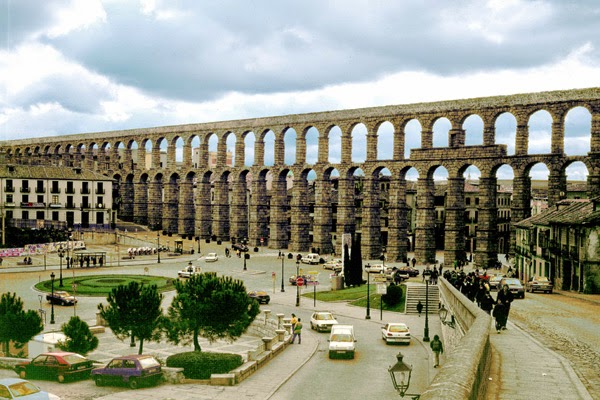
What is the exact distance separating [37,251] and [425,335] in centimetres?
6166

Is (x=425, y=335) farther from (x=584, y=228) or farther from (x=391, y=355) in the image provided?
(x=584, y=228)

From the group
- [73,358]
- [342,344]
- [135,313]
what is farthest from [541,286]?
[73,358]

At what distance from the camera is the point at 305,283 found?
221ft

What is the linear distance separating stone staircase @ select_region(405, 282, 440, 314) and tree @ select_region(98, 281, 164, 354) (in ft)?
74.8

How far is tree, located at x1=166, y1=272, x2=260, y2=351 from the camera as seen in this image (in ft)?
123

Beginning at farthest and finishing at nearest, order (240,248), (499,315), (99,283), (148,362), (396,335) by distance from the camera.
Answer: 1. (240,248)
2. (99,283)
3. (396,335)
4. (148,362)
5. (499,315)

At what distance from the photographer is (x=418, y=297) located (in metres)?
54.0

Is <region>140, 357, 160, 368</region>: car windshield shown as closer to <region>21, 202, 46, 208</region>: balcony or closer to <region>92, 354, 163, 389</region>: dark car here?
<region>92, 354, 163, 389</region>: dark car

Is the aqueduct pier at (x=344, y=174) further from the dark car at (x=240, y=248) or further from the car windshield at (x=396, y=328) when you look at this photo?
the car windshield at (x=396, y=328)

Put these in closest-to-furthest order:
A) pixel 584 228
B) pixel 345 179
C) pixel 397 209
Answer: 1. pixel 584 228
2. pixel 397 209
3. pixel 345 179

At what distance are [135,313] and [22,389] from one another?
14197mm

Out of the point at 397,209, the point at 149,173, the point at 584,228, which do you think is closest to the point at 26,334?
the point at 584,228

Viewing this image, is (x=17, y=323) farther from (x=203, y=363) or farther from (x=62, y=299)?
(x=62, y=299)

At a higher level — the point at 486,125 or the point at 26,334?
the point at 486,125
